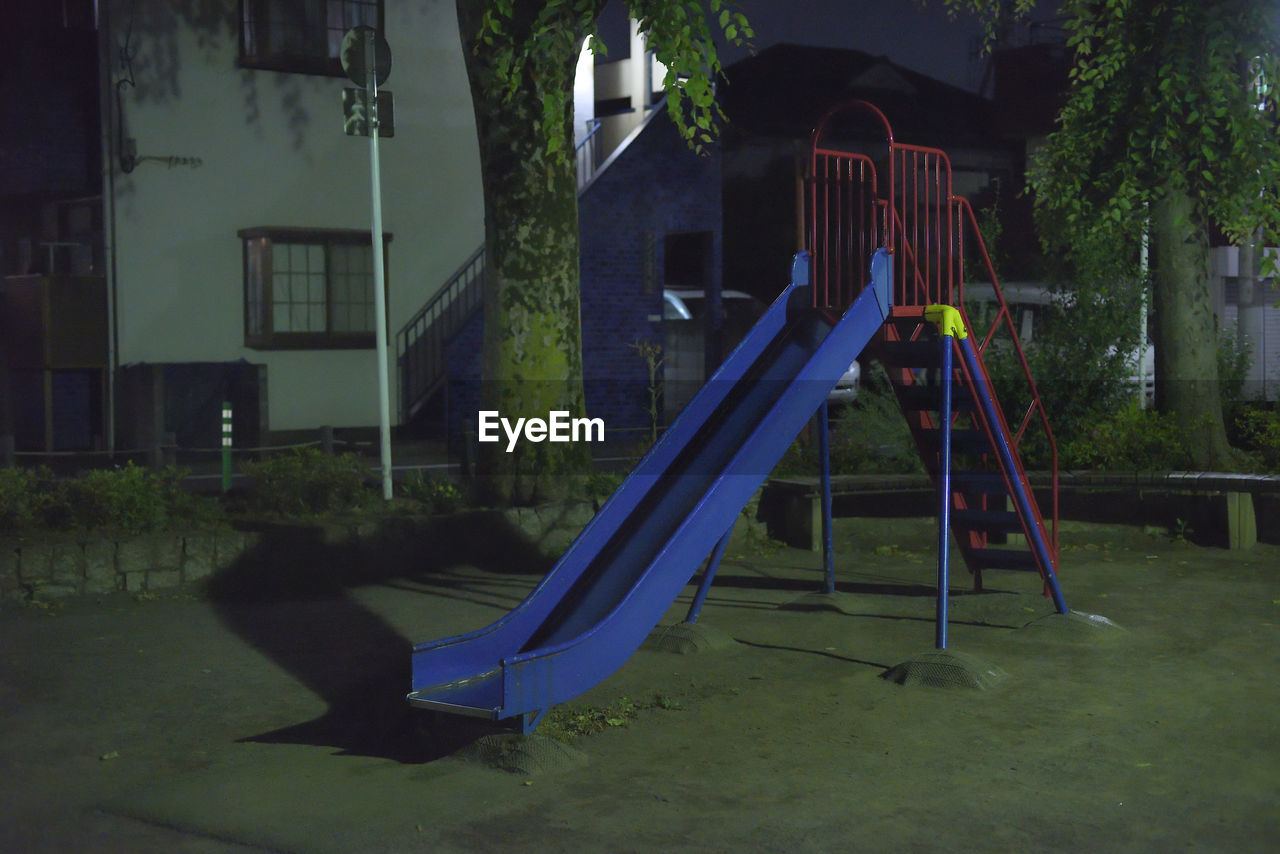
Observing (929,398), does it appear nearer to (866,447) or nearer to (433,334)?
(866,447)

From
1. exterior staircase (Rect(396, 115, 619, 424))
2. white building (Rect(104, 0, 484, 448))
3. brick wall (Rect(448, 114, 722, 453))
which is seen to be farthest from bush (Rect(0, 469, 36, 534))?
brick wall (Rect(448, 114, 722, 453))

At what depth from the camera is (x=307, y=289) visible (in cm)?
2367

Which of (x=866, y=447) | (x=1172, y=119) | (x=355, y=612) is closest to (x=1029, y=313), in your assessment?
(x=866, y=447)

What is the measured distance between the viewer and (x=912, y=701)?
26.0ft

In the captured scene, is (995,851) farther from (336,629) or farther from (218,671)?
(336,629)

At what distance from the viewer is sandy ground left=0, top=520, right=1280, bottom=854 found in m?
5.85

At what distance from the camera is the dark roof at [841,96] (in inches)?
1511

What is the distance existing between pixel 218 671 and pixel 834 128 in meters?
31.8

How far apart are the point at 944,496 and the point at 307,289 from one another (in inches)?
659

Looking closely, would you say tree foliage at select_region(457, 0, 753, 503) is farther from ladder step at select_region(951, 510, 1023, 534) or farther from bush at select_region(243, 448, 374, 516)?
ladder step at select_region(951, 510, 1023, 534)

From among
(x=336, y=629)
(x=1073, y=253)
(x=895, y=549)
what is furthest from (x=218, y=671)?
(x=1073, y=253)

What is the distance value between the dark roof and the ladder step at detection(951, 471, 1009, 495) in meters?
27.3

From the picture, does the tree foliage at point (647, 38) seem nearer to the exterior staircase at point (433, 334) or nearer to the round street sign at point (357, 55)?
the round street sign at point (357, 55)

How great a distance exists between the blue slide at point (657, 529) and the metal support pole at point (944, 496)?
1.64 ft
